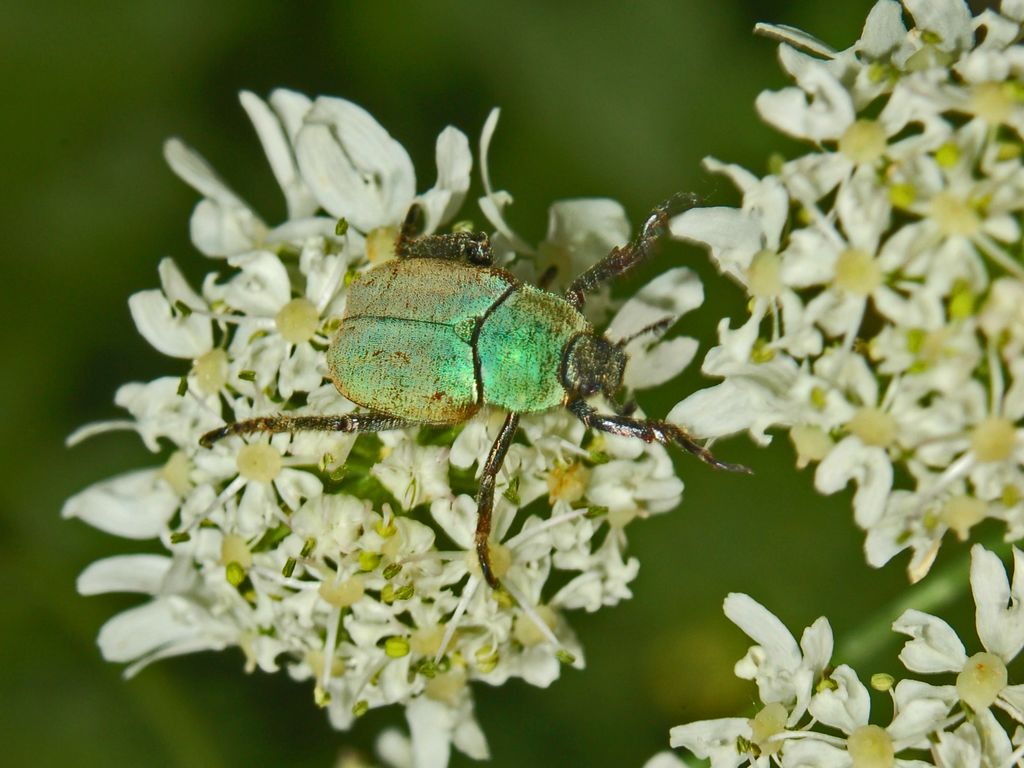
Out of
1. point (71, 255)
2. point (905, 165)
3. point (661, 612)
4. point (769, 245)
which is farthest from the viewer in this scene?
point (71, 255)

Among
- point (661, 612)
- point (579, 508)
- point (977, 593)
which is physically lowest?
point (661, 612)

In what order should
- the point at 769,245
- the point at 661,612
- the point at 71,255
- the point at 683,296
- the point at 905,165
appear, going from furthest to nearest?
the point at 71,255 < the point at 661,612 < the point at 683,296 < the point at 769,245 < the point at 905,165

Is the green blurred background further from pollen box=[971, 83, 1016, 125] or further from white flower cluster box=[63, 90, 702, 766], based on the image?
pollen box=[971, 83, 1016, 125]

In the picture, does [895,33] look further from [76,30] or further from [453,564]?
[76,30]

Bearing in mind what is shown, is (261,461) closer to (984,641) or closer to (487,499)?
(487,499)

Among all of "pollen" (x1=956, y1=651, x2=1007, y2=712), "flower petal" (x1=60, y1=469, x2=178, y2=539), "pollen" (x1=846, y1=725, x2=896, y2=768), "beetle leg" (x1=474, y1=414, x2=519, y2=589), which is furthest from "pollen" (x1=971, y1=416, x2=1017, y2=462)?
"flower petal" (x1=60, y1=469, x2=178, y2=539)

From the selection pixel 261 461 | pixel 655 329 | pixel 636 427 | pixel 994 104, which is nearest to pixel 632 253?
pixel 655 329

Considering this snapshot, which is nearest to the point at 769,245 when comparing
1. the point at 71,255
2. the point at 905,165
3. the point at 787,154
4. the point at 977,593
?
the point at 905,165

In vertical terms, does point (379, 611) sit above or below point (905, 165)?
below
